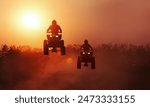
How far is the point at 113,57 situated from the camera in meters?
2.68

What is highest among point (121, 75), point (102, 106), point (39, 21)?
point (39, 21)

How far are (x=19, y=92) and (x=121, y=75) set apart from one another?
0.62 m

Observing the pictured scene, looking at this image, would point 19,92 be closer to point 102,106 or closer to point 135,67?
point 102,106

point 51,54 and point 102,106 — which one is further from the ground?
point 51,54

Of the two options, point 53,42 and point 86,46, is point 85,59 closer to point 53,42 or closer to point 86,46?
point 86,46

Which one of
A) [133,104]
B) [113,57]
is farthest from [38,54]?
[133,104]

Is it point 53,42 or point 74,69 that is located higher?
point 53,42

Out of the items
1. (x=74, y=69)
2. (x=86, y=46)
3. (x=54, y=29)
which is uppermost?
(x=54, y=29)

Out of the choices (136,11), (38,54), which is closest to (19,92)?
(38,54)

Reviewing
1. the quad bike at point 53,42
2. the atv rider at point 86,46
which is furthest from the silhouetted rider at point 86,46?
the quad bike at point 53,42

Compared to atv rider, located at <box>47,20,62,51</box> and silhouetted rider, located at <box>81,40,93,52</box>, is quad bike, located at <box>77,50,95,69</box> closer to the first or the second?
silhouetted rider, located at <box>81,40,93,52</box>

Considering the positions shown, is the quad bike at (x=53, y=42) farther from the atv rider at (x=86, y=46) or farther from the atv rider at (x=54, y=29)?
the atv rider at (x=86, y=46)

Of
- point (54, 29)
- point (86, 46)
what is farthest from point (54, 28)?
point (86, 46)

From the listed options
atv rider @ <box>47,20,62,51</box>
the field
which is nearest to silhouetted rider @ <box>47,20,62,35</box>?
atv rider @ <box>47,20,62,51</box>
